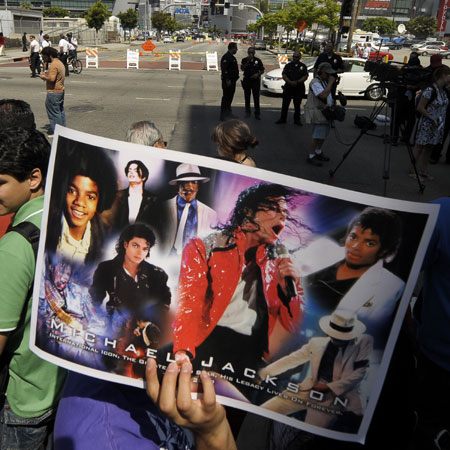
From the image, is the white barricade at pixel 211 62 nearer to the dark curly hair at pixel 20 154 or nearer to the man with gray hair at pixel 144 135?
the man with gray hair at pixel 144 135

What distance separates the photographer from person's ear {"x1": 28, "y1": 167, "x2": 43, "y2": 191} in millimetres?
1583

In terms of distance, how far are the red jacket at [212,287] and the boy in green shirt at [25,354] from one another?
0.58m

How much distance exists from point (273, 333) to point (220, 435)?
30 centimetres

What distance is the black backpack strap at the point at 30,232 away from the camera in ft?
4.18

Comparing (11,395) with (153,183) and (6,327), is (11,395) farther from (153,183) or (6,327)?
(153,183)

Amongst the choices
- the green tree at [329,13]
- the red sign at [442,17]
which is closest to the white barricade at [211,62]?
the green tree at [329,13]

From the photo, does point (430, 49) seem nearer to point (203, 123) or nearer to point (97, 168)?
point (203, 123)

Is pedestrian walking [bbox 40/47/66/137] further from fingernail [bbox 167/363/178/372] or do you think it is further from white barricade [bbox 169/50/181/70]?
white barricade [bbox 169/50/181/70]

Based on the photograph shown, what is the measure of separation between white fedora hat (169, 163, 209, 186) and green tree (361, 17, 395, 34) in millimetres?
104523

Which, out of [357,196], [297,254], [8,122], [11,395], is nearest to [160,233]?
[297,254]

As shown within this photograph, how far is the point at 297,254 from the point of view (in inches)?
36.4

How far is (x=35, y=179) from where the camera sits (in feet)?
5.25

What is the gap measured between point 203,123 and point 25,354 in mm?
10500

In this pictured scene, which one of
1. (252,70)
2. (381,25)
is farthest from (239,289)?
(381,25)
